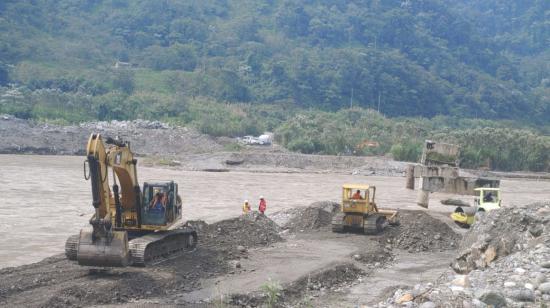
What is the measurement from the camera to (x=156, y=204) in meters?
21.5

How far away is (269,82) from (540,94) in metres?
80.2

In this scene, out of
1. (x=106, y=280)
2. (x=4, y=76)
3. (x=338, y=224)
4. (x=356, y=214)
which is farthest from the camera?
(x=4, y=76)

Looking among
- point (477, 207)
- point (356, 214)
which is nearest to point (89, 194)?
point (356, 214)

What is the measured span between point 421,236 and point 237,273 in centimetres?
1031

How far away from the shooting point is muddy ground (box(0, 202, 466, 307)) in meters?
17.2

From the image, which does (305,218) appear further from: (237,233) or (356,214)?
(237,233)

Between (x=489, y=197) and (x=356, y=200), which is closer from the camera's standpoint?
(x=356, y=200)

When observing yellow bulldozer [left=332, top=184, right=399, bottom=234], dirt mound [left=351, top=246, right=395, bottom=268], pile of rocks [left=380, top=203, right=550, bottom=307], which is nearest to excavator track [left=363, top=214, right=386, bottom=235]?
yellow bulldozer [left=332, top=184, right=399, bottom=234]

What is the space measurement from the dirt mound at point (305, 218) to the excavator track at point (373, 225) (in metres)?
2.58

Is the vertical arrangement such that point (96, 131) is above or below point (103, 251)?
above

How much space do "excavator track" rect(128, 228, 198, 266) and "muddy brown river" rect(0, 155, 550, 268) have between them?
4593mm

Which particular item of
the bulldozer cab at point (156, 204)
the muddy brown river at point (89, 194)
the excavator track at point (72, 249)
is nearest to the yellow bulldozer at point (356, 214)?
the muddy brown river at point (89, 194)

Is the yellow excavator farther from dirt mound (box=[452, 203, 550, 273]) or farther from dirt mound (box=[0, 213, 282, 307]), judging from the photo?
dirt mound (box=[452, 203, 550, 273])

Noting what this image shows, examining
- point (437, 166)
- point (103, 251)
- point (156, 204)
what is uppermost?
point (437, 166)
